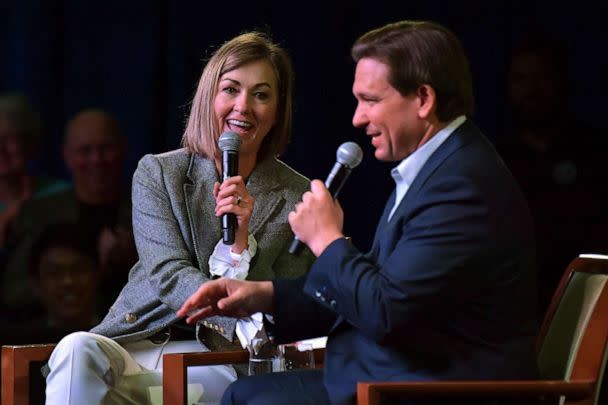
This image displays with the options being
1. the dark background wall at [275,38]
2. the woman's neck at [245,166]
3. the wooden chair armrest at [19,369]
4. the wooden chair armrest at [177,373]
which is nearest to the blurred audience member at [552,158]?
the dark background wall at [275,38]

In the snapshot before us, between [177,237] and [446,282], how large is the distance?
98 centimetres

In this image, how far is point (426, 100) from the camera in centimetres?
189

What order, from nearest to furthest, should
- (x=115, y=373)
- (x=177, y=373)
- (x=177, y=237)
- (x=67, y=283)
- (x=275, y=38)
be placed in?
(x=177, y=373) < (x=115, y=373) < (x=177, y=237) < (x=67, y=283) < (x=275, y=38)

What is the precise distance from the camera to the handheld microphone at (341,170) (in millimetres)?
1968

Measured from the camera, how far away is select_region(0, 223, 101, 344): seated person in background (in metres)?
3.70

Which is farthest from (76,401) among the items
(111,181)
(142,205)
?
(111,181)

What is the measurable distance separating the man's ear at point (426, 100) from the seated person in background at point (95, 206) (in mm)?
2154

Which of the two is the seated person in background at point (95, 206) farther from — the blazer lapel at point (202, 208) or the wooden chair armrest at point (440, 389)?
the wooden chair armrest at point (440, 389)

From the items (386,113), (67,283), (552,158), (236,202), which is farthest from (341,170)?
(552,158)

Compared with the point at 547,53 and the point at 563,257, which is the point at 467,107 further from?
the point at 547,53

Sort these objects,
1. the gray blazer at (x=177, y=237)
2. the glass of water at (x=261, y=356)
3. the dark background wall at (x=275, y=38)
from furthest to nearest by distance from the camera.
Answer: the dark background wall at (x=275, y=38), the gray blazer at (x=177, y=237), the glass of water at (x=261, y=356)

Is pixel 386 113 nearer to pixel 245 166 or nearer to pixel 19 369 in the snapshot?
pixel 245 166

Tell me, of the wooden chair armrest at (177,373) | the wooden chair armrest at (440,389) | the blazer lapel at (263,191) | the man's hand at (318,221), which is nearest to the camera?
the wooden chair armrest at (440,389)

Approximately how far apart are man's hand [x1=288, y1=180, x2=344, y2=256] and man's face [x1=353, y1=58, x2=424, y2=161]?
0.15m
